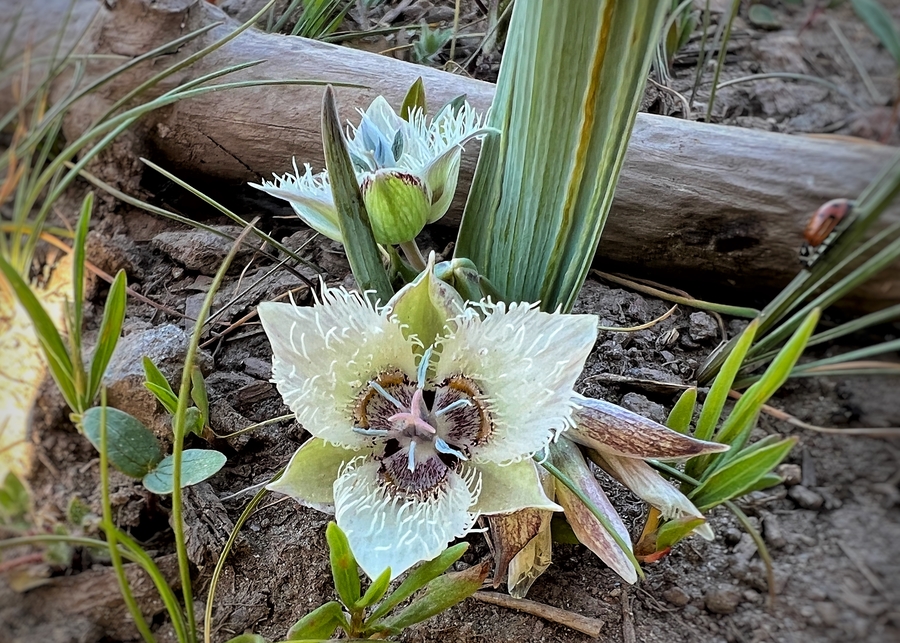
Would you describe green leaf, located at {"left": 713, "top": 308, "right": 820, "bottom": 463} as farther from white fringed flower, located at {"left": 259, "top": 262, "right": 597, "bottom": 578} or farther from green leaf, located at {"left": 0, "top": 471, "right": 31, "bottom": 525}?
green leaf, located at {"left": 0, "top": 471, "right": 31, "bottom": 525}

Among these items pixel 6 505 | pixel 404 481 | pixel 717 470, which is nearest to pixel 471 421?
pixel 404 481

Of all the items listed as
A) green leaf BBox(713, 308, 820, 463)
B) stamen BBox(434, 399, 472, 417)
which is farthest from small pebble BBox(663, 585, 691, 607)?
stamen BBox(434, 399, 472, 417)

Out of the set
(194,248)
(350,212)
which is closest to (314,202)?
(350,212)

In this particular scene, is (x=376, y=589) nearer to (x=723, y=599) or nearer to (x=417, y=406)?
(x=417, y=406)

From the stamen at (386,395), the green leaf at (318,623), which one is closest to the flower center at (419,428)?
the stamen at (386,395)

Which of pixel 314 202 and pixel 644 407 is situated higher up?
pixel 314 202

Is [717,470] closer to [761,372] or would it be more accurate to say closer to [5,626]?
[761,372]
